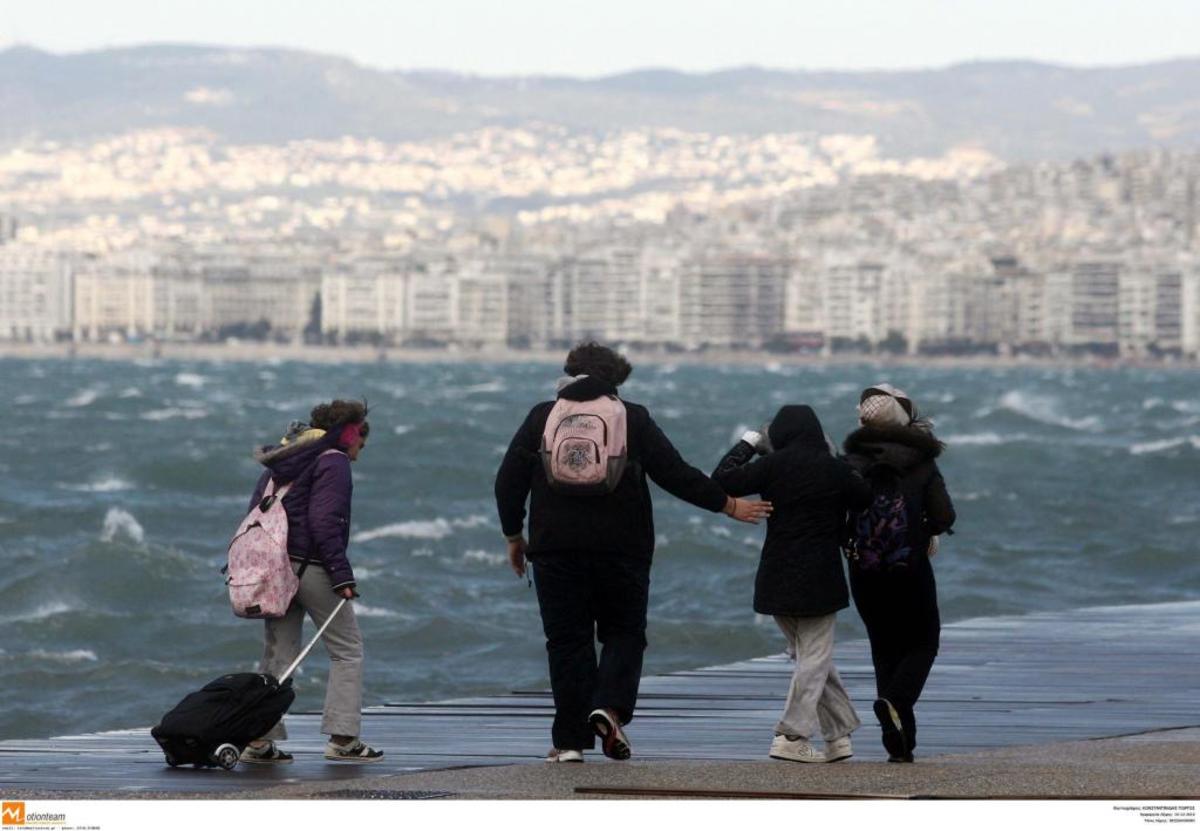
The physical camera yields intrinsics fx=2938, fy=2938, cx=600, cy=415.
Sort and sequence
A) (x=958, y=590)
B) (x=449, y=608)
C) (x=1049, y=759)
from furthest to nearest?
(x=958, y=590)
(x=449, y=608)
(x=1049, y=759)

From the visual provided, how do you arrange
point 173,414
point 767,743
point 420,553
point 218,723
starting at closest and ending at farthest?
1. point 218,723
2. point 767,743
3. point 420,553
4. point 173,414

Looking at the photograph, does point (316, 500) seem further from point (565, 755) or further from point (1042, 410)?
point (1042, 410)

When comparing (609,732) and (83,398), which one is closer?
(609,732)

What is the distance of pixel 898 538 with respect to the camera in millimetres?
9547

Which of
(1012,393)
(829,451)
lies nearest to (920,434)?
(829,451)

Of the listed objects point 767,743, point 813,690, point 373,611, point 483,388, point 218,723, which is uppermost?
point 813,690

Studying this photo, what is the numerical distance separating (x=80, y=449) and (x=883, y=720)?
157 feet

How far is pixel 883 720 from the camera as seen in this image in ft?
30.8

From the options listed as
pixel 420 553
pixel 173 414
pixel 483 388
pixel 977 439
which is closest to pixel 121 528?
pixel 420 553

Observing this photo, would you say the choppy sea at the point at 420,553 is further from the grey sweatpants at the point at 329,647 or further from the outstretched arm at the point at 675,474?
the outstretched arm at the point at 675,474

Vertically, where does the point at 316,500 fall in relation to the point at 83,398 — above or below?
above

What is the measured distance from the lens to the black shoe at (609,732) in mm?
9398

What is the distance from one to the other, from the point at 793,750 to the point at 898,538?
767 mm
